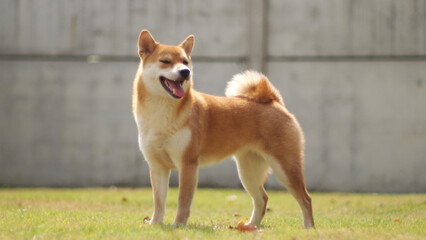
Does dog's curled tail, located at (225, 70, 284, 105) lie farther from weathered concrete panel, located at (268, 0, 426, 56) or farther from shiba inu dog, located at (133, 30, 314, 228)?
weathered concrete panel, located at (268, 0, 426, 56)

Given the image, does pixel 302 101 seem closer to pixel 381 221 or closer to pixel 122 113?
pixel 122 113

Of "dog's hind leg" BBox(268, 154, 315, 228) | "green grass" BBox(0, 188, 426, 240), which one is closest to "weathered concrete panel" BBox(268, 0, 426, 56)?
"green grass" BBox(0, 188, 426, 240)

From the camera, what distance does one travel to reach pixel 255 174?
18.8 ft

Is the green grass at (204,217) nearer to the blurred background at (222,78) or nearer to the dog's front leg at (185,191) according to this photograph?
the dog's front leg at (185,191)

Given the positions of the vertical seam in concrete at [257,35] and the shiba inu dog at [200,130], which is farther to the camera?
the vertical seam in concrete at [257,35]

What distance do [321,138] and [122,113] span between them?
3845 mm

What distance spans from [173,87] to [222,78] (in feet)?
19.5

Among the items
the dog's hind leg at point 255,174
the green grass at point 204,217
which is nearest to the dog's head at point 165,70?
the dog's hind leg at point 255,174

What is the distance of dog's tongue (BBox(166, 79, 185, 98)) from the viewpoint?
16.1 feet

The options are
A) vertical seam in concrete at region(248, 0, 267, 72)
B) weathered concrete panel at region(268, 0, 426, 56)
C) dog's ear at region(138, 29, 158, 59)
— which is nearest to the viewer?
dog's ear at region(138, 29, 158, 59)

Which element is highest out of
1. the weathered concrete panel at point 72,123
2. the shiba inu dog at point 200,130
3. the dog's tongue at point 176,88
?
the dog's tongue at point 176,88

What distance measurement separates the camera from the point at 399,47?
418 inches

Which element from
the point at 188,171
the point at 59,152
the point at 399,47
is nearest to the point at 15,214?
the point at 188,171

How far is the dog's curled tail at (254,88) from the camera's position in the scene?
5.77 m
